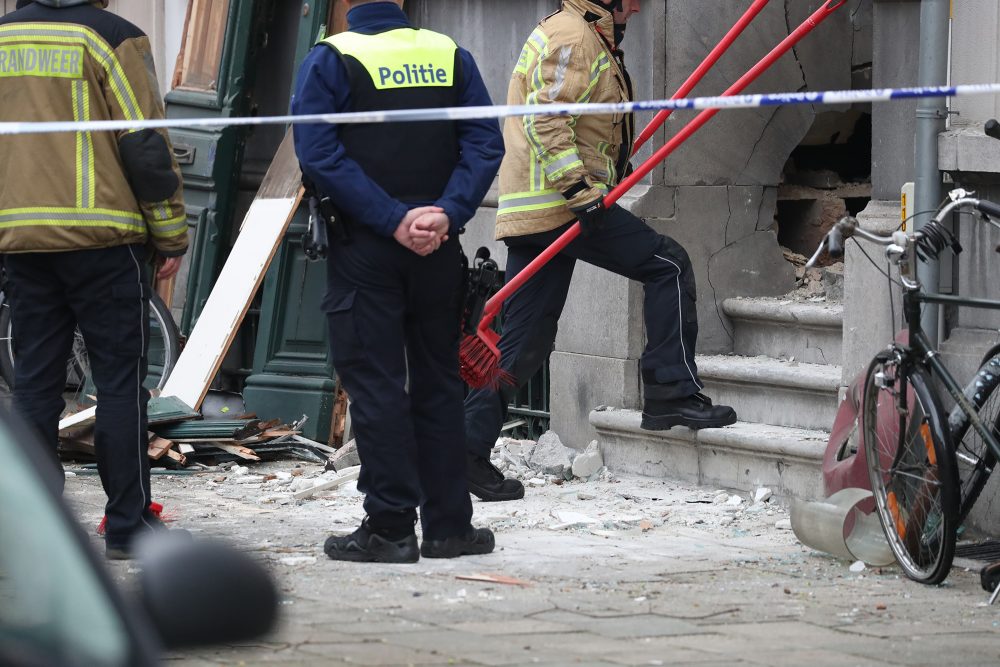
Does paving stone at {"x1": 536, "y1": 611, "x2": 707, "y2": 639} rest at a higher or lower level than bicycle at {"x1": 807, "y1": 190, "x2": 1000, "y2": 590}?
lower

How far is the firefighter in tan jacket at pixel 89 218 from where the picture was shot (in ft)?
18.9

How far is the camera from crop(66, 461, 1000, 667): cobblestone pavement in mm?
4551

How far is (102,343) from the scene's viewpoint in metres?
5.83

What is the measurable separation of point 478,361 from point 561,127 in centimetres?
102

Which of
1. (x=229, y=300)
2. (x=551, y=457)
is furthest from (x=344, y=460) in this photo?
(x=229, y=300)

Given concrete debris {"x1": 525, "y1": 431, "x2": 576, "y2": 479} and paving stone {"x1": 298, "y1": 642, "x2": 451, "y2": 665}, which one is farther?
concrete debris {"x1": 525, "y1": 431, "x2": 576, "y2": 479}

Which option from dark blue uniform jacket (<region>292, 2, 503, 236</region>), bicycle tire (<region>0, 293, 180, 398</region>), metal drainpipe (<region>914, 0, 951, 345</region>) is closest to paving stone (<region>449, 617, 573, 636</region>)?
dark blue uniform jacket (<region>292, 2, 503, 236</region>)

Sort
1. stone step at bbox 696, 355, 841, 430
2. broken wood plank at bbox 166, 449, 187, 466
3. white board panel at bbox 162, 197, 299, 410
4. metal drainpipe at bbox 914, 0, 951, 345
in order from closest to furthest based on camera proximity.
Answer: metal drainpipe at bbox 914, 0, 951, 345 < stone step at bbox 696, 355, 841, 430 < broken wood plank at bbox 166, 449, 187, 466 < white board panel at bbox 162, 197, 299, 410

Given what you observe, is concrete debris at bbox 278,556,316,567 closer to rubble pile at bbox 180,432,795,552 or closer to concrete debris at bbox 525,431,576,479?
rubble pile at bbox 180,432,795,552

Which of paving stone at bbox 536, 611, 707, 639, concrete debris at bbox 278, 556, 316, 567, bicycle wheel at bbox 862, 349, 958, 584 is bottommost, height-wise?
paving stone at bbox 536, 611, 707, 639

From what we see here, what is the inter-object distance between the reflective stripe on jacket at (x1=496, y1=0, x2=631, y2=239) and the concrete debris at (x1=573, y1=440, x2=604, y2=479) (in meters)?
1.17

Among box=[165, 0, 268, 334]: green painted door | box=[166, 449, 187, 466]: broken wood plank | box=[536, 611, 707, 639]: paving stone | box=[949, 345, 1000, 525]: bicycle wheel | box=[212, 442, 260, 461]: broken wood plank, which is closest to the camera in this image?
box=[536, 611, 707, 639]: paving stone

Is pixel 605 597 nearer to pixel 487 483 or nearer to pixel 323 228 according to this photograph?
pixel 323 228

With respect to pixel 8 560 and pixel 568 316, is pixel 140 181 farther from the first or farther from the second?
pixel 8 560
